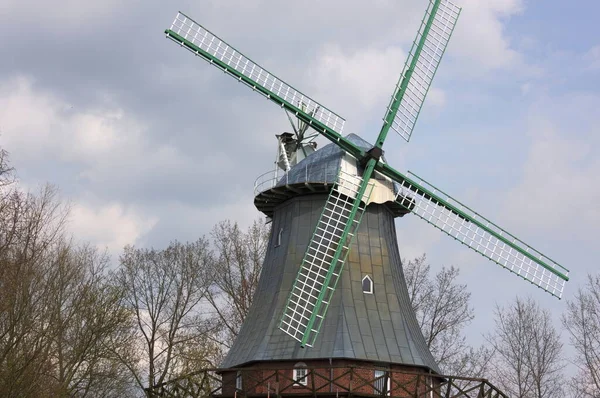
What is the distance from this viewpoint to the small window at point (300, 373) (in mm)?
21922

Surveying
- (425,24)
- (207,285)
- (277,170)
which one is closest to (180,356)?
(207,285)

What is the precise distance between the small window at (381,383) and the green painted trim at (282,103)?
18.8ft

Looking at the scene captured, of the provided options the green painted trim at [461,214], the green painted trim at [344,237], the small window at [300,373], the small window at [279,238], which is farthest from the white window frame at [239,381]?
the green painted trim at [461,214]

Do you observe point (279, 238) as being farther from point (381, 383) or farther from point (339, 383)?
point (381, 383)

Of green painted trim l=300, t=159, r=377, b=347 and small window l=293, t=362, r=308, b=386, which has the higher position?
green painted trim l=300, t=159, r=377, b=347

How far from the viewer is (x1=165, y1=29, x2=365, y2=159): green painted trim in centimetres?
2423

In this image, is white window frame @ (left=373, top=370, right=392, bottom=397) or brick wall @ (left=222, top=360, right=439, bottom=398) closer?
brick wall @ (left=222, top=360, right=439, bottom=398)

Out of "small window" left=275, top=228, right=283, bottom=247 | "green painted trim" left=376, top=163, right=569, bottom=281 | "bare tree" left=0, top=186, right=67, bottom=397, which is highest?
"green painted trim" left=376, top=163, right=569, bottom=281

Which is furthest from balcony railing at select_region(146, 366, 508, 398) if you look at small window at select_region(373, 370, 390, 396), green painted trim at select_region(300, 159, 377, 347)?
green painted trim at select_region(300, 159, 377, 347)

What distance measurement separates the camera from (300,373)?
874 inches

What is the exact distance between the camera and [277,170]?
25.9m

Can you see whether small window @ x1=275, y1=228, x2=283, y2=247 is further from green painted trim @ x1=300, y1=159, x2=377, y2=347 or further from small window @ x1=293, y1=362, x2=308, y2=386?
small window @ x1=293, y1=362, x2=308, y2=386

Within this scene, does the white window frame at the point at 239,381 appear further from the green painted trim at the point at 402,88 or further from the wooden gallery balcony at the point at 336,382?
the green painted trim at the point at 402,88

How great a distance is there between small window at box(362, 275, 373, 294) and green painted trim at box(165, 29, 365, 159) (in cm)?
323
